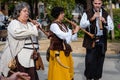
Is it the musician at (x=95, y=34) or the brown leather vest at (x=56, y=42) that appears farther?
the musician at (x=95, y=34)

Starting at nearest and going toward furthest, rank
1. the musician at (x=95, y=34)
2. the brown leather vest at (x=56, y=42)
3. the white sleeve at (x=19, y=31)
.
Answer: the white sleeve at (x=19, y=31) < the brown leather vest at (x=56, y=42) < the musician at (x=95, y=34)

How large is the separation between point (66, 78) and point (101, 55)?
3.03ft

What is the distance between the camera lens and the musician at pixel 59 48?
7035 mm

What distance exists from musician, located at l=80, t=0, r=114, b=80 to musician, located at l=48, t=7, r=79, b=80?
1.83 ft

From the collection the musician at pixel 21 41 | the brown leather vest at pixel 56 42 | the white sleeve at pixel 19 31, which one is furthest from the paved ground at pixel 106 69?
the white sleeve at pixel 19 31

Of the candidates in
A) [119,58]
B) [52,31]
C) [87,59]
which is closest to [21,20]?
[52,31]

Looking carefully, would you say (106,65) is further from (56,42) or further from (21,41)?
(21,41)

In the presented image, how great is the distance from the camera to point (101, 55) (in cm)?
784

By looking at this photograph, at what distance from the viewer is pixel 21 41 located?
20.8 ft

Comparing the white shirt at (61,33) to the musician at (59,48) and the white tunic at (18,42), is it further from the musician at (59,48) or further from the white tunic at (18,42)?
the white tunic at (18,42)

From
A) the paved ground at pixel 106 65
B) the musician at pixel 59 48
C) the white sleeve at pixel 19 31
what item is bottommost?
the paved ground at pixel 106 65

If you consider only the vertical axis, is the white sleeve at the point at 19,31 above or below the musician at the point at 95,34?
above

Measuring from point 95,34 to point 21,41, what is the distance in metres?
1.71

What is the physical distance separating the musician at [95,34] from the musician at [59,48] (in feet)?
1.83
